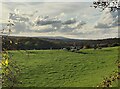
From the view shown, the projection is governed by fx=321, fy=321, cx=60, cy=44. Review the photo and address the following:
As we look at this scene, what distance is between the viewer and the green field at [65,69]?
34062 mm

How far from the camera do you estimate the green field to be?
1341 inches

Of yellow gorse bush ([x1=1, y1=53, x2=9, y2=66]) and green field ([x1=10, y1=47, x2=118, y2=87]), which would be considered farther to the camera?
green field ([x1=10, y1=47, x2=118, y2=87])

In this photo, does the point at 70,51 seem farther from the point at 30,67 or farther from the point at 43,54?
the point at 30,67

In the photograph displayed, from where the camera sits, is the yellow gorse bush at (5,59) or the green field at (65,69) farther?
the green field at (65,69)

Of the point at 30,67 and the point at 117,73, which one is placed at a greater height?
the point at 117,73

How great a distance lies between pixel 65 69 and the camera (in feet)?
131

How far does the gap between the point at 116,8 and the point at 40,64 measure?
35.6m

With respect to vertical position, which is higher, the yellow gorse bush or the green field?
the yellow gorse bush

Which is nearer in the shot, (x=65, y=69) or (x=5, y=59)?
(x=5, y=59)

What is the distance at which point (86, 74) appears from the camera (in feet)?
124

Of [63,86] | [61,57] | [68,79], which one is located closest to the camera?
[63,86]

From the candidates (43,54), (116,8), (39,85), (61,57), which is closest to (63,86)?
(39,85)

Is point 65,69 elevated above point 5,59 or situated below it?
below

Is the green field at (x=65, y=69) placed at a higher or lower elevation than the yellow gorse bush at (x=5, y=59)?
lower
